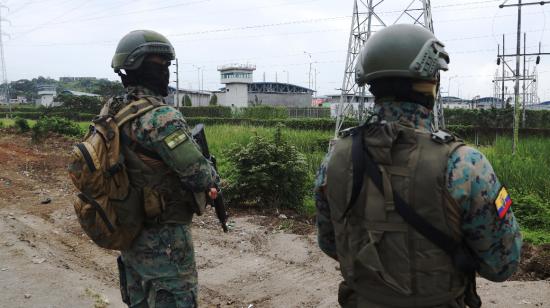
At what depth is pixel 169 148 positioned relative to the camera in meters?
2.41

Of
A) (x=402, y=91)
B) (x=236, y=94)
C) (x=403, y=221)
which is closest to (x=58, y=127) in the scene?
(x=402, y=91)

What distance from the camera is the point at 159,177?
252 centimetres

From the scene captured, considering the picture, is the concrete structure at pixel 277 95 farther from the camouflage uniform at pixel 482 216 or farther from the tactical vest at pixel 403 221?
the camouflage uniform at pixel 482 216

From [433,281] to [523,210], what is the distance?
5.58 m

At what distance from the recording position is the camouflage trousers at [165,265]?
2.53 metres

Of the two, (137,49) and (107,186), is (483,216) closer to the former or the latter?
(107,186)

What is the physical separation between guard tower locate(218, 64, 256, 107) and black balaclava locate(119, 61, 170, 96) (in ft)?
203

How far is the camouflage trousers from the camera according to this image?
2531mm

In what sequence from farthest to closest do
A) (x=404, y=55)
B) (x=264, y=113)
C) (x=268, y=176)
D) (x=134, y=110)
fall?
(x=264, y=113) → (x=268, y=176) → (x=134, y=110) → (x=404, y=55)

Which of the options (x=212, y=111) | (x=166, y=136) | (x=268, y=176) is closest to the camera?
(x=166, y=136)

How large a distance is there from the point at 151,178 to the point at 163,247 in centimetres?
38

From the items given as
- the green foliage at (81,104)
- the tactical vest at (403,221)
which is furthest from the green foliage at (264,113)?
the tactical vest at (403,221)

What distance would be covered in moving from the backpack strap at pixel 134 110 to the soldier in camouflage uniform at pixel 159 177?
26 mm

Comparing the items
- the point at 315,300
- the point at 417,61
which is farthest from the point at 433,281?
the point at 315,300
